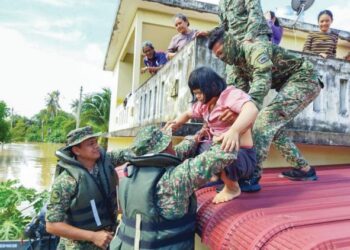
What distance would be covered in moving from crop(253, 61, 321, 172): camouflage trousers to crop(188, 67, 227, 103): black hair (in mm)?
711

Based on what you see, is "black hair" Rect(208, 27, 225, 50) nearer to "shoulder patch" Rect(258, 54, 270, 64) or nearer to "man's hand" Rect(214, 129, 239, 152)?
"shoulder patch" Rect(258, 54, 270, 64)

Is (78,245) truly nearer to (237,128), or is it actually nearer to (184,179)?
(184,179)

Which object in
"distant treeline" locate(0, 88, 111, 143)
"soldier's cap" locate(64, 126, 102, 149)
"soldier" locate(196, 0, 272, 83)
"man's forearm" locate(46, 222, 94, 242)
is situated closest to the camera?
"man's forearm" locate(46, 222, 94, 242)

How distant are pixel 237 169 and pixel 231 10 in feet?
6.20

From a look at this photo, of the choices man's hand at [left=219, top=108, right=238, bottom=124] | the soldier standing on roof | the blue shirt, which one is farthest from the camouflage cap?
the blue shirt

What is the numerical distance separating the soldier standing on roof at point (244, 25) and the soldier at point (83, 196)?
1132 millimetres

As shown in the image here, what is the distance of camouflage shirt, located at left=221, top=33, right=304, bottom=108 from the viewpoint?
8.48 ft

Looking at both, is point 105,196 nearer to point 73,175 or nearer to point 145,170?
point 73,175

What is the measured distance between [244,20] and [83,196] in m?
2.22

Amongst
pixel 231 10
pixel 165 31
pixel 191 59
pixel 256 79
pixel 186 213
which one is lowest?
pixel 186 213

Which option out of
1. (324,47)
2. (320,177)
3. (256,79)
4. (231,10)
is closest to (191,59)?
(231,10)

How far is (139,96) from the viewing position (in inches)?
295

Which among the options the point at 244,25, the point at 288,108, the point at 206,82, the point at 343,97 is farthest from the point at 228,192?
the point at 343,97

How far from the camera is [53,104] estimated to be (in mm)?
89000
